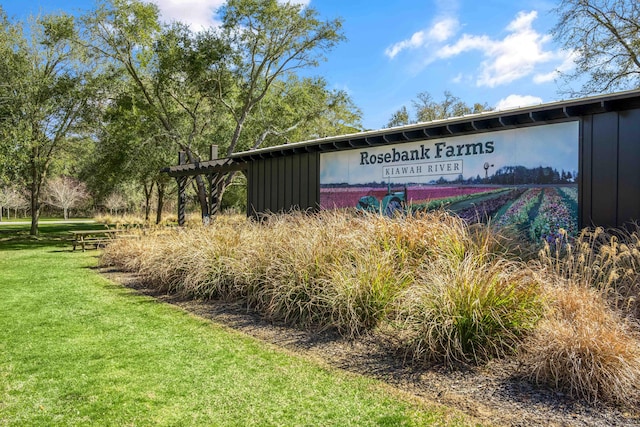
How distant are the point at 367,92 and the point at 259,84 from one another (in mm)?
5776

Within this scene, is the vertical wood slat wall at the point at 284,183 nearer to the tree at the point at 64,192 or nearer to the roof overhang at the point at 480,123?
the roof overhang at the point at 480,123

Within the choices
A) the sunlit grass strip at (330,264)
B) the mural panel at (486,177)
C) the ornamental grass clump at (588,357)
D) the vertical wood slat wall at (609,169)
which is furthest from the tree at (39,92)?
the ornamental grass clump at (588,357)

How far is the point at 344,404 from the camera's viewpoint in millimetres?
3154

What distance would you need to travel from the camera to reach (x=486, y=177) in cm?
763

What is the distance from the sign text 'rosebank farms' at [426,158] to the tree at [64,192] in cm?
3710

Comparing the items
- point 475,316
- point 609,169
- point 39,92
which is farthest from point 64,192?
point 475,316

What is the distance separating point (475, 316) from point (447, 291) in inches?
11.6

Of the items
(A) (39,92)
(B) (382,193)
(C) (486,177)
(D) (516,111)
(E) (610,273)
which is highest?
(A) (39,92)

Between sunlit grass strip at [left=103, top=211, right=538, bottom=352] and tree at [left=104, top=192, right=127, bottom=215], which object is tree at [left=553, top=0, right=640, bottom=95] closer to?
sunlit grass strip at [left=103, top=211, right=538, bottom=352]

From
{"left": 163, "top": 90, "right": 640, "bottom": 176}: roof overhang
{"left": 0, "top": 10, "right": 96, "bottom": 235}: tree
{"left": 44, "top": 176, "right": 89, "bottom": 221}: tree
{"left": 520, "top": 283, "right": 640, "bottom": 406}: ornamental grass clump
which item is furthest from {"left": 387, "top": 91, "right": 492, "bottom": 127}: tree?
{"left": 44, "top": 176, "right": 89, "bottom": 221}: tree

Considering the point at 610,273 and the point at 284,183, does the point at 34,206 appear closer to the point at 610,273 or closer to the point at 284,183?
the point at 284,183

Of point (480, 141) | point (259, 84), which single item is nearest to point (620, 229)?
point (480, 141)

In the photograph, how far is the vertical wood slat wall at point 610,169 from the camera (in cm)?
607

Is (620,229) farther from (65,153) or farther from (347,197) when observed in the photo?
(65,153)
